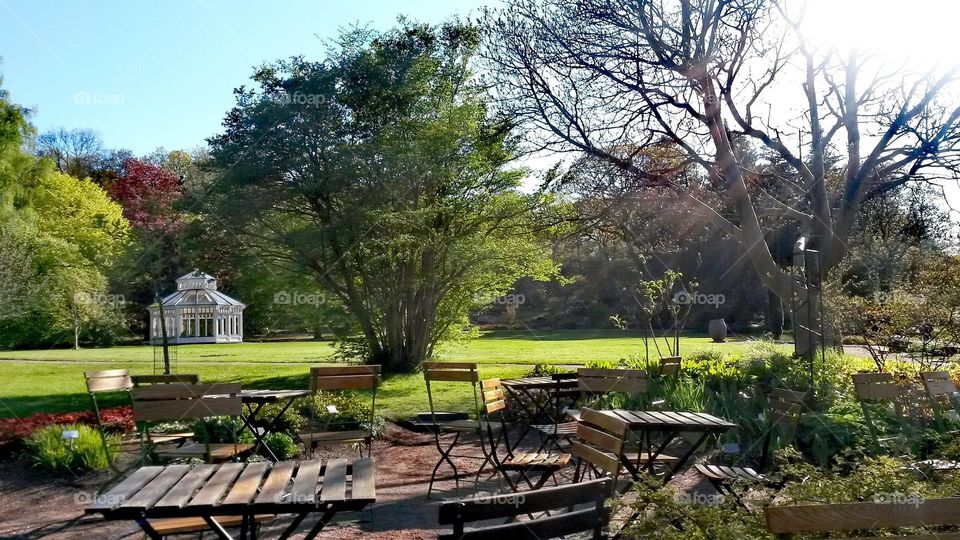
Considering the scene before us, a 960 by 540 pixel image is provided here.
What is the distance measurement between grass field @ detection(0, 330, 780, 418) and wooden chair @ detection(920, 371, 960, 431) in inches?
273

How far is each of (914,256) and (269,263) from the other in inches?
702

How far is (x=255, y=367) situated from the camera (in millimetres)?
21500

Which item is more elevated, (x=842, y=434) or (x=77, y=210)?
(x=77, y=210)

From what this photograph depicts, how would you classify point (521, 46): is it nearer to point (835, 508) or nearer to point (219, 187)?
point (219, 187)

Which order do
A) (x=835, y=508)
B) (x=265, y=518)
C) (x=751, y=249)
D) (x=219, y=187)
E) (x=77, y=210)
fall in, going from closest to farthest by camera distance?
(x=835, y=508), (x=265, y=518), (x=751, y=249), (x=219, y=187), (x=77, y=210)

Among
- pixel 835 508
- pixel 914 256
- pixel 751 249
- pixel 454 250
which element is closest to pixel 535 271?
pixel 454 250

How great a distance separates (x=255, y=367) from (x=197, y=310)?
647cm

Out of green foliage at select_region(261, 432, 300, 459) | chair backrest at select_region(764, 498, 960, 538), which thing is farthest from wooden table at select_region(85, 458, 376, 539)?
green foliage at select_region(261, 432, 300, 459)

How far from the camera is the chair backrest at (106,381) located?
24.4 ft

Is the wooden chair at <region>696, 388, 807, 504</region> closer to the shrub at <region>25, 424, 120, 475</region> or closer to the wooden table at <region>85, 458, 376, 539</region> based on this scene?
the wooden table at <region>85, 458, 376, 539</region>

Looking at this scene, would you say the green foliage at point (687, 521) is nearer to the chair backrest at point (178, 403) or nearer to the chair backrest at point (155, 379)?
the chair backrest at point (178, 403)

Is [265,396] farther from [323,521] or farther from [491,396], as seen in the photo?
[323,521]

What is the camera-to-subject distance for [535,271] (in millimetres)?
17422

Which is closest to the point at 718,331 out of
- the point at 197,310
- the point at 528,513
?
the point at 197,310
